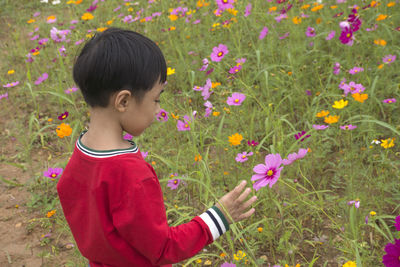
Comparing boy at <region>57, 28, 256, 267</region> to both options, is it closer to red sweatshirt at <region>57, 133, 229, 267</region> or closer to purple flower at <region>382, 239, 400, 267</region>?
red sweatshirt at <region>57, 133, 229, 267</region>

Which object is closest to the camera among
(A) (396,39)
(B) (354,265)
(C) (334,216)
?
(B) (354,265)

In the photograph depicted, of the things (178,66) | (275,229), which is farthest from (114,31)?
(178,66)

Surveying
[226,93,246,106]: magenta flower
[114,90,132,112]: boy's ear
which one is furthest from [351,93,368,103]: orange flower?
[114,90,132,112]: boy's ear

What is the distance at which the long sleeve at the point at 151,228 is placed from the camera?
0.91 meters

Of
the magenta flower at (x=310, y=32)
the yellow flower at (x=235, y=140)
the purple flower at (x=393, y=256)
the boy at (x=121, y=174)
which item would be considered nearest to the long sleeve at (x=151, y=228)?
the boy at (x=121, y=174)

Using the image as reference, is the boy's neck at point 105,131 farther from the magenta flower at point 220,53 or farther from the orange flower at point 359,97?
the magenta flower at point 220,53

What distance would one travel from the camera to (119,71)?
37.1 inches

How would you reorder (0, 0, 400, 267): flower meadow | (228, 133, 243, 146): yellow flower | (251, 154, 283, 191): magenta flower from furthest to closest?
(228, 133, 243, 146): yellow flower → (0, 0, 400, 267): flower meadow → (251, 154, 283, 191): magenta flower

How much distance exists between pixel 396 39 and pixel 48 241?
245cm

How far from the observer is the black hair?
3.09ft

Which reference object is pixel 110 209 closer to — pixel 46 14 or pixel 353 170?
pixel 353 170

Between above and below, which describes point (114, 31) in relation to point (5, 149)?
above

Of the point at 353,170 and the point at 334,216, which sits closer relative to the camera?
the point at 334,216

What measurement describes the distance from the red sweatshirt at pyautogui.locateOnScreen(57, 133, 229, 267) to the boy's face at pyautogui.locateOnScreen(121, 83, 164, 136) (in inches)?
2.4
